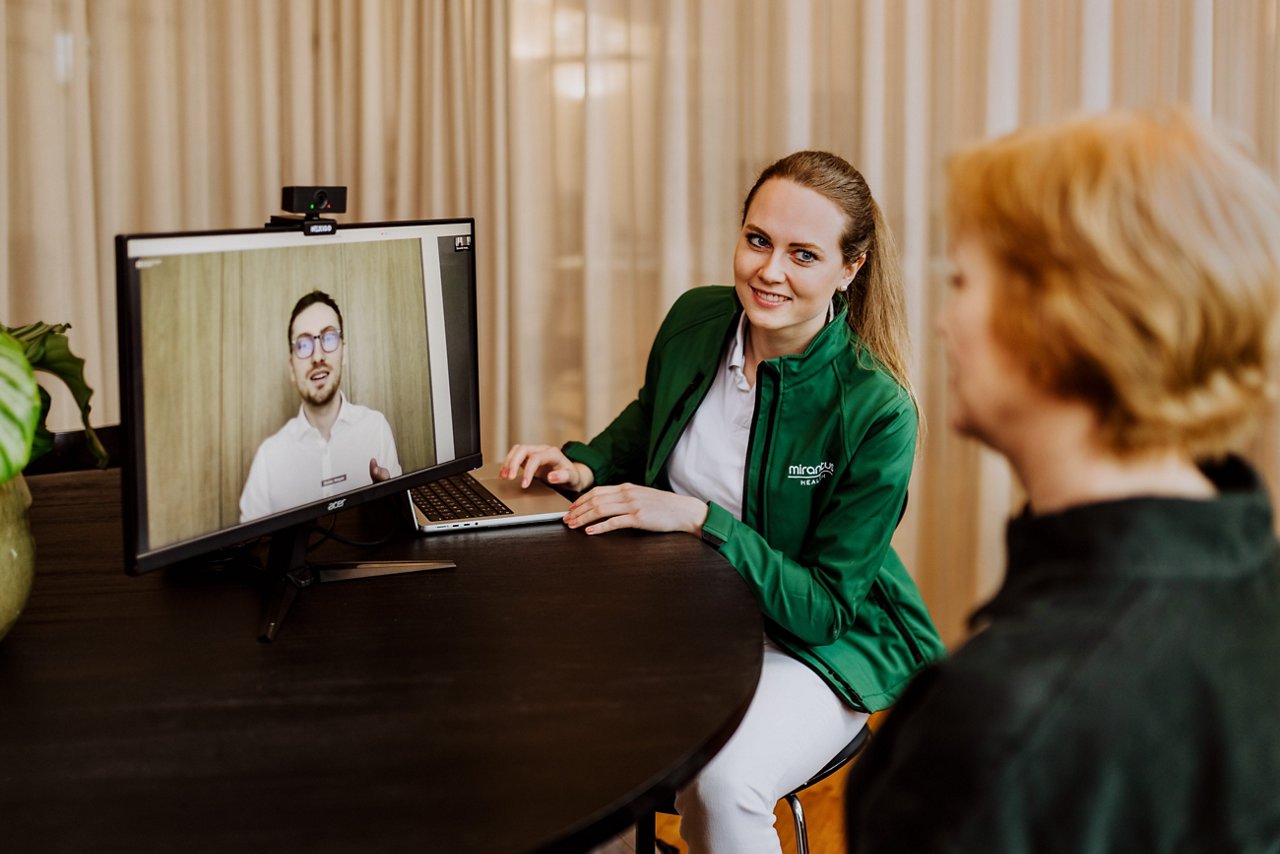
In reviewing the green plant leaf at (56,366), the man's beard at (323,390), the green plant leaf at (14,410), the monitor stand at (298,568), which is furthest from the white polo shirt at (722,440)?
the green plant leaf at (14,410)

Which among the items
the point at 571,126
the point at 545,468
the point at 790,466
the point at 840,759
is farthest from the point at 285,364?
the point at 571,126

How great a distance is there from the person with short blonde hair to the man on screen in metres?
0.82

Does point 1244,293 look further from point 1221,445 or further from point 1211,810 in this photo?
point 1211,810

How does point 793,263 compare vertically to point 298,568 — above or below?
above

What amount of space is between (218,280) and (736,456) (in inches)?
36.8

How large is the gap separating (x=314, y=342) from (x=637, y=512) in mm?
517

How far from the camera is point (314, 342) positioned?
147 centimetres

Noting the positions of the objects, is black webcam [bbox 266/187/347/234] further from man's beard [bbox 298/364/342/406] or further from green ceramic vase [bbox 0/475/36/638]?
green ceramic vase [bbox 0/475/36/638]

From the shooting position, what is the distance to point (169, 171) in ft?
11.2

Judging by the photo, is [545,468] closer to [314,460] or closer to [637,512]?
[637,512]

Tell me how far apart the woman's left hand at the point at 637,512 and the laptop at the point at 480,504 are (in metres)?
0.06

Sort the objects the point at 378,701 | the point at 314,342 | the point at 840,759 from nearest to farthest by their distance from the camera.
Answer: the point at 378,701, the point at 314,342, the point at 840,759

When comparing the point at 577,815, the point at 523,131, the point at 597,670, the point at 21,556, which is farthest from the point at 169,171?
the point at 577,815

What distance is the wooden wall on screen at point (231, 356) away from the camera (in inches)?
50.8
